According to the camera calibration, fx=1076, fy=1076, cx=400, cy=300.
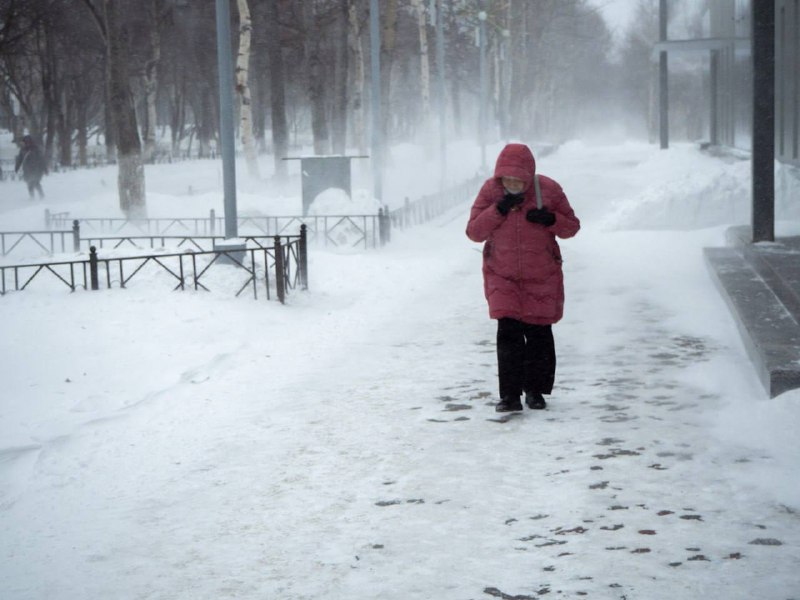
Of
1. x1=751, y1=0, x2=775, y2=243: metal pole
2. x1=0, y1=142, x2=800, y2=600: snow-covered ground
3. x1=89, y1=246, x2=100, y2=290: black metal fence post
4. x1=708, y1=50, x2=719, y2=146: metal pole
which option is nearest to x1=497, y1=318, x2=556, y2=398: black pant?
x1=0, y1=142, x2=800, y2=600: snow-covered ground

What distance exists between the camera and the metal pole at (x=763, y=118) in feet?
44.5

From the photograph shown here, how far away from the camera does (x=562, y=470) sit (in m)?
6.18

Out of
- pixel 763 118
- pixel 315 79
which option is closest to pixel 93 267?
pixel 763 118

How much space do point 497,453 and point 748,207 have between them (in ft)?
55.3

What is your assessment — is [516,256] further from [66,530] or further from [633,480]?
[66,530]

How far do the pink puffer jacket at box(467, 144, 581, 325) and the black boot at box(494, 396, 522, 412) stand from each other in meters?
0.59

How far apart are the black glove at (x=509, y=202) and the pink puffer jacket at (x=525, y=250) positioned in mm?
39

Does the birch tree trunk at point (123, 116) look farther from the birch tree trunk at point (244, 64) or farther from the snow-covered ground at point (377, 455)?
the snow-covered ground at point (377, 455)

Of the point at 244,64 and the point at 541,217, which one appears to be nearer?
the point at 541,217

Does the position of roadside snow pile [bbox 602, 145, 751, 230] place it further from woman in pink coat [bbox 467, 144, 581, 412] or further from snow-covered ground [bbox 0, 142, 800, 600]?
woman in pink coat [bbox 467, 144, 581, 412]

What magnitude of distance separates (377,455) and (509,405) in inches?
51.8

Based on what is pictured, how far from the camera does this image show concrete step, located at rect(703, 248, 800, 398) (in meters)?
7.46

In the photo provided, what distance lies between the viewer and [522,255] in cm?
742

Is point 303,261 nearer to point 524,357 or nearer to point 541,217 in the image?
point 524,357
